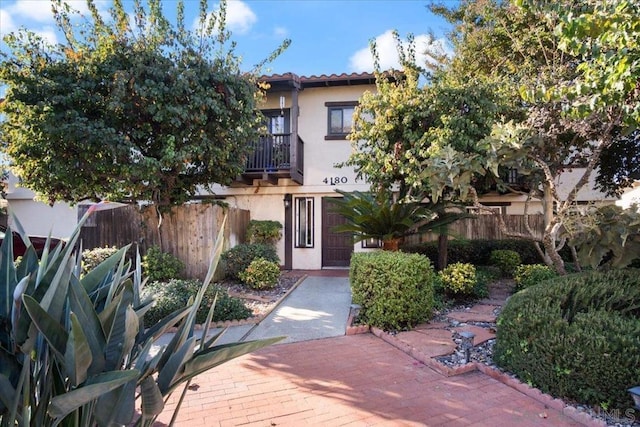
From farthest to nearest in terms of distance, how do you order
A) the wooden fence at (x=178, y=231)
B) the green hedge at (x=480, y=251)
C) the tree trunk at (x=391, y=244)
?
1. the green hedge at (x=480, y=251)
2. the wooden fence at (x=178, y=231)
3. the tree trunk at (x=391, y=244)

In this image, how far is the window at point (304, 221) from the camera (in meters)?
11.4

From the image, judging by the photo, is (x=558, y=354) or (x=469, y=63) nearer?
(x=558, y=354)

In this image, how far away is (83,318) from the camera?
130cm

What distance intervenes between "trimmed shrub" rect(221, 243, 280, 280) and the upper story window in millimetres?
4652

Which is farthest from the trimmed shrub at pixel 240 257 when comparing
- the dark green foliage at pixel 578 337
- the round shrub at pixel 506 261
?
the round shrub at pixel 506 261

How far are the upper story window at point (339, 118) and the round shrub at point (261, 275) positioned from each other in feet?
17.1

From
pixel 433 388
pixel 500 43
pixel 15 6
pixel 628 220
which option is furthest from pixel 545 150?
A: pixel 15 6

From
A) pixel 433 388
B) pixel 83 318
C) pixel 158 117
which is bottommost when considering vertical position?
pixel 433 388

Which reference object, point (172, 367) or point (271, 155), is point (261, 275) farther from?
point (172, 367)

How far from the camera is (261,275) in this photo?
25.2 feet

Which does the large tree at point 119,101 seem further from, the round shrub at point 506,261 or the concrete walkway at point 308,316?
the round shrub at point 506,261

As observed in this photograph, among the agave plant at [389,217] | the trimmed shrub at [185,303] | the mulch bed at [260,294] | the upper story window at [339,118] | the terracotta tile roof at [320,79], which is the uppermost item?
the terracotta tile roof at [320,79]

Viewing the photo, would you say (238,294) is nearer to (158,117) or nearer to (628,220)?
(158,117)

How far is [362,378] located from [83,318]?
317 centimetres
